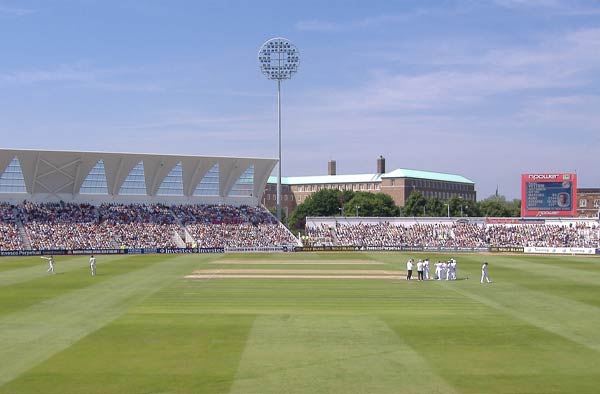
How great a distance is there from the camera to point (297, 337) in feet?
64.0

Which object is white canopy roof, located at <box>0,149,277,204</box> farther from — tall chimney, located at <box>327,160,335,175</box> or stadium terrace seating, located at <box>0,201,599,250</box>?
tall chimney, located at <box>327,160,335,175</box>

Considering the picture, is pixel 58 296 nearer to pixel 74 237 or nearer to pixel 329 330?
pixel 329 330

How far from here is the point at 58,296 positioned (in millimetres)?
28844

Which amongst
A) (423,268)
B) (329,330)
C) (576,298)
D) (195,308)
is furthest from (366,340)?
(423,268)

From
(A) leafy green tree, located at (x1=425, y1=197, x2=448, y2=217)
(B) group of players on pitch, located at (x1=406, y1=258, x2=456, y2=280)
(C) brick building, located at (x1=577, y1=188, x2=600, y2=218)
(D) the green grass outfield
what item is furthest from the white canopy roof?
(C) brick building, located at (x1=577, y1=188, x2=600, y2=218)

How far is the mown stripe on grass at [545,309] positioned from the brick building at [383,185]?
139m

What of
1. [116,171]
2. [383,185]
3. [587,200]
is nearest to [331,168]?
[383,185]

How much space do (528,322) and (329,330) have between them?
6899 millimetres

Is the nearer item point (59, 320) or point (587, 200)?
point (59, 320)

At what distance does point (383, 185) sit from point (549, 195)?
98.9 meters

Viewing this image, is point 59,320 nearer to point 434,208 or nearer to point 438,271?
point 438,271

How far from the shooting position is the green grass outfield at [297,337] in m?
14.6

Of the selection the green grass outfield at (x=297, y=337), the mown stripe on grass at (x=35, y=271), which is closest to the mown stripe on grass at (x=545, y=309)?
the green grass outfield at (x=297, y=337)

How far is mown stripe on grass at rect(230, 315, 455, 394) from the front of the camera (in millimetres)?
14219
